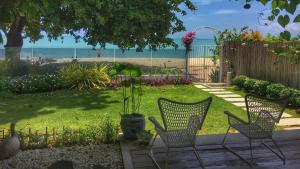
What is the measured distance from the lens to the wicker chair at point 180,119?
4730 mm

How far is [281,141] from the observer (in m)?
5.87

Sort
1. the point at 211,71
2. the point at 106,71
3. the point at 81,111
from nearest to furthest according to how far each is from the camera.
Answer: the point at 81,111, the point at 106,71, the point at 211,71

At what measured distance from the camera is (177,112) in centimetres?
491

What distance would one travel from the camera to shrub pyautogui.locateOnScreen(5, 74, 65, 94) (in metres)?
13.2

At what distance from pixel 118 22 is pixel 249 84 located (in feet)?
16.2

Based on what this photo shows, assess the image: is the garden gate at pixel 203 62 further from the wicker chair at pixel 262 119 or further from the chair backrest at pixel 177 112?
the chair backrest at pixel 177 112

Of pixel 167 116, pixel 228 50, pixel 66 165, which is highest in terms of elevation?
pixel 228 50

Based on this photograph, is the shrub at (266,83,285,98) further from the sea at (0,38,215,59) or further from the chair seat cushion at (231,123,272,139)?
the chair seat cushion at (231,123,272,139)

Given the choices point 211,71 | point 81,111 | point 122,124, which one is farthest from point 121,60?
point 122,124

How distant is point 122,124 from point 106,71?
29.4 ft

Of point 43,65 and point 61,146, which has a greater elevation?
point 43,65

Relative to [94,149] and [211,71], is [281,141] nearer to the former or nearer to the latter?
[94,149]

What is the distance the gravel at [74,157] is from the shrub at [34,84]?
7.86 m

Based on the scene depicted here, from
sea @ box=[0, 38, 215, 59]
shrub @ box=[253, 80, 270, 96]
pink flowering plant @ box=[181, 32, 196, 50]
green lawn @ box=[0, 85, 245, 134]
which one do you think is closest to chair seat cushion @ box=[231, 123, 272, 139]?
green lawn @ box=[0, 85, 245, 134]
